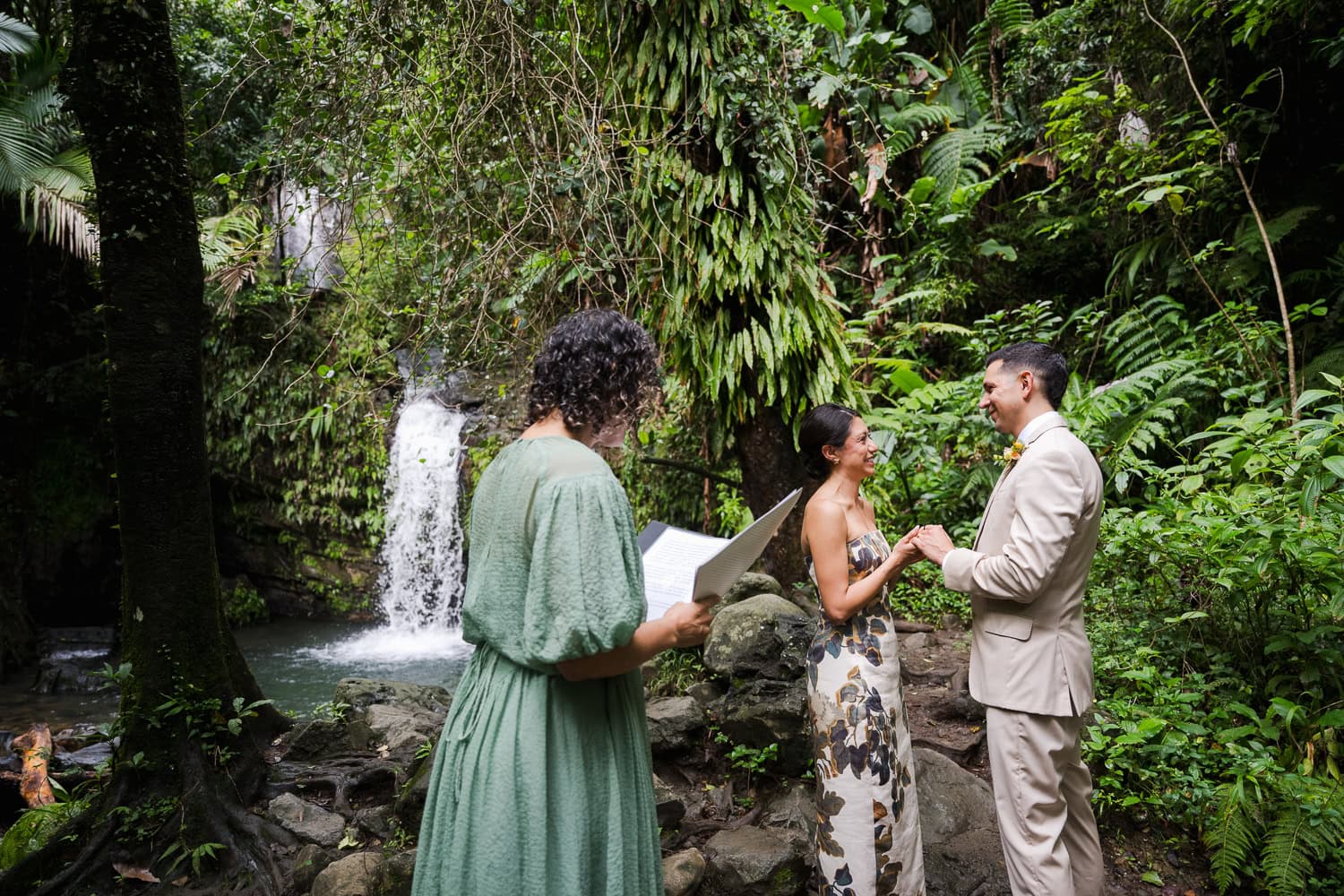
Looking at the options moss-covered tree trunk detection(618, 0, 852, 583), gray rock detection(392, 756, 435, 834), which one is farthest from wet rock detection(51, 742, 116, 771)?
moss-covered tree trunk detection(618, 0, 852, 583)

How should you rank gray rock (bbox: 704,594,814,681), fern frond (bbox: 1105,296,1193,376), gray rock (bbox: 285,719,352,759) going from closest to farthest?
gray rock (bbox: 704,594,814,681) → gray rock (bbox: 285,719,352,759) → fern frond (bbox: 1105,296,1193,376)

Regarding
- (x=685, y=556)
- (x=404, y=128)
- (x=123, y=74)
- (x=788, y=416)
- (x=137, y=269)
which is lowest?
(x=685, y=556)

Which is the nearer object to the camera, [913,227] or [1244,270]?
[1244,270]

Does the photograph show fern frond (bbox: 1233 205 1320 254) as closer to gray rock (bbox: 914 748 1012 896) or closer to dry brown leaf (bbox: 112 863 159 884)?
Answer: gray rock (bbox: 914 748 1012 896)

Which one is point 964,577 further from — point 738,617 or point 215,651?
point 215,651

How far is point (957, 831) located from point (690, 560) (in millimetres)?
2314

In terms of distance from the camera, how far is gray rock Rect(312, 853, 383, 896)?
299cm

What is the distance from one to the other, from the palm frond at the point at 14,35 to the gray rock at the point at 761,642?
24.7ft

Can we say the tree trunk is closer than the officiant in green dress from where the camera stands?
No

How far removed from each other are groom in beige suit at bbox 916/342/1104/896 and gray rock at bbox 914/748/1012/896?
24.2 inches

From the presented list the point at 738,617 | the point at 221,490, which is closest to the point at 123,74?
the point at 738,617

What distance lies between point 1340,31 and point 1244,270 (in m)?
1.51

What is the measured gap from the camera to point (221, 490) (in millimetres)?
11133

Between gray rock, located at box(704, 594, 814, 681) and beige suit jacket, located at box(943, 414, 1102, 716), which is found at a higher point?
beige suit jacket, located at box(943, 414, 1102, 716)
